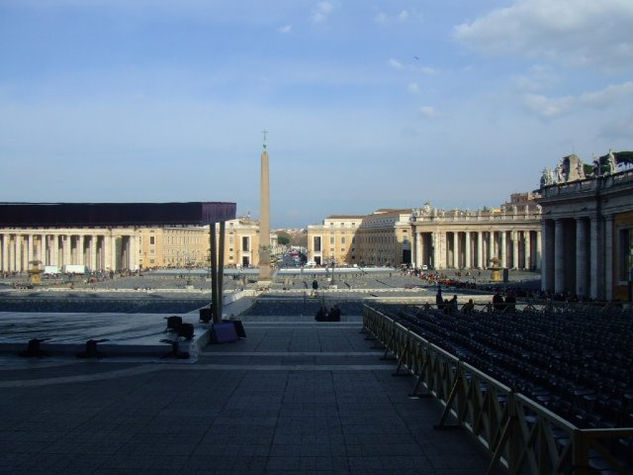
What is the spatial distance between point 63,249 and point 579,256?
9325 centimetres

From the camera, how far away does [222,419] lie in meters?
10.9

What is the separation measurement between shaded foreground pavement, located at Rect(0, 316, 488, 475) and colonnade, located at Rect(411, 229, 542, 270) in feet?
306

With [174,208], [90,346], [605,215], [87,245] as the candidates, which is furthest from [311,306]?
[87,245]

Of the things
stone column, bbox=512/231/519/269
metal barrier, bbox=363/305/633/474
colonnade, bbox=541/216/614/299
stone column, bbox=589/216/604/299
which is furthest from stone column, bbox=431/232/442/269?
metal barrier, bbox=363/305/633/474

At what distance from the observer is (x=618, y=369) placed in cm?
955

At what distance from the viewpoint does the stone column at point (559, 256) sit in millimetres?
48406

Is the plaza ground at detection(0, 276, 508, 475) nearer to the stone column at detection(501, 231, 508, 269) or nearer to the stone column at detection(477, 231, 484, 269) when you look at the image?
the stone column at detection(501, 231, 508, 269)

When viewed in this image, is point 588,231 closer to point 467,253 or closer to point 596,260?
point 596,260

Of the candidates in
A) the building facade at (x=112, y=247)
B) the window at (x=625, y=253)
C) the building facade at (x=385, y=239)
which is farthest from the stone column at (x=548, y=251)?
the building facade at (x=385, y=239)

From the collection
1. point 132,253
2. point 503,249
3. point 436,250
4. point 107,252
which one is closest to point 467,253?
point 436,250

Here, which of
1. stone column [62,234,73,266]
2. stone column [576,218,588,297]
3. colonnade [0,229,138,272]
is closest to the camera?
stone column [576,218,588,297]

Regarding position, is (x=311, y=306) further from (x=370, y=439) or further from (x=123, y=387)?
(x=370, y=439)

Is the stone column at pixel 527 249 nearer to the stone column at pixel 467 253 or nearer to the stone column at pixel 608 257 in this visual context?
the stone column at pixel 467 253

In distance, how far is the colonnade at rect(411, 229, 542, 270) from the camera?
346 feet
